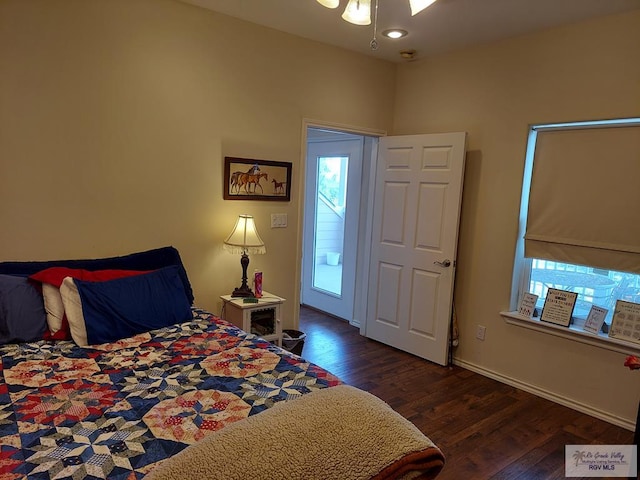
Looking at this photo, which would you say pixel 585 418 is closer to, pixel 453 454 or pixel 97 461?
pixel 453 454

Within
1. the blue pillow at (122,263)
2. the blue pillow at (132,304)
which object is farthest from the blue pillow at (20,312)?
the blue pillow at (132,304)

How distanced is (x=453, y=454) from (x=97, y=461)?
186 centimetres

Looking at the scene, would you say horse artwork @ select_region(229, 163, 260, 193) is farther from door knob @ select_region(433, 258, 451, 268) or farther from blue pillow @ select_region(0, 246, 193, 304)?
door knob @ select_region(433, 258, 451, 268)

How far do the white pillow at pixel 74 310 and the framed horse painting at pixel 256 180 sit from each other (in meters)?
1.24

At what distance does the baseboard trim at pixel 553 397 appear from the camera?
2.75m

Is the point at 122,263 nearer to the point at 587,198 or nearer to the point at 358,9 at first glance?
the point at 358,9

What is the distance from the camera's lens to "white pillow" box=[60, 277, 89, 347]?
82.2 inches

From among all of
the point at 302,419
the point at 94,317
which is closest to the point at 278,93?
the point at 94,317

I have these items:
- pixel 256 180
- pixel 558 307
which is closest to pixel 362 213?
pixel 256 180

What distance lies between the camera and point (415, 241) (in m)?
3.68

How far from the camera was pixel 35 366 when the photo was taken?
1.83m

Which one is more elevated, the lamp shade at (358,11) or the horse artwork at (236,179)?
the lamp shade at (358,11)

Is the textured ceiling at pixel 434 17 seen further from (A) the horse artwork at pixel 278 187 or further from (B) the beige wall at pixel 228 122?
(A) the horse artwork at pixel 278 187

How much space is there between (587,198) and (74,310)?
10.3ft
